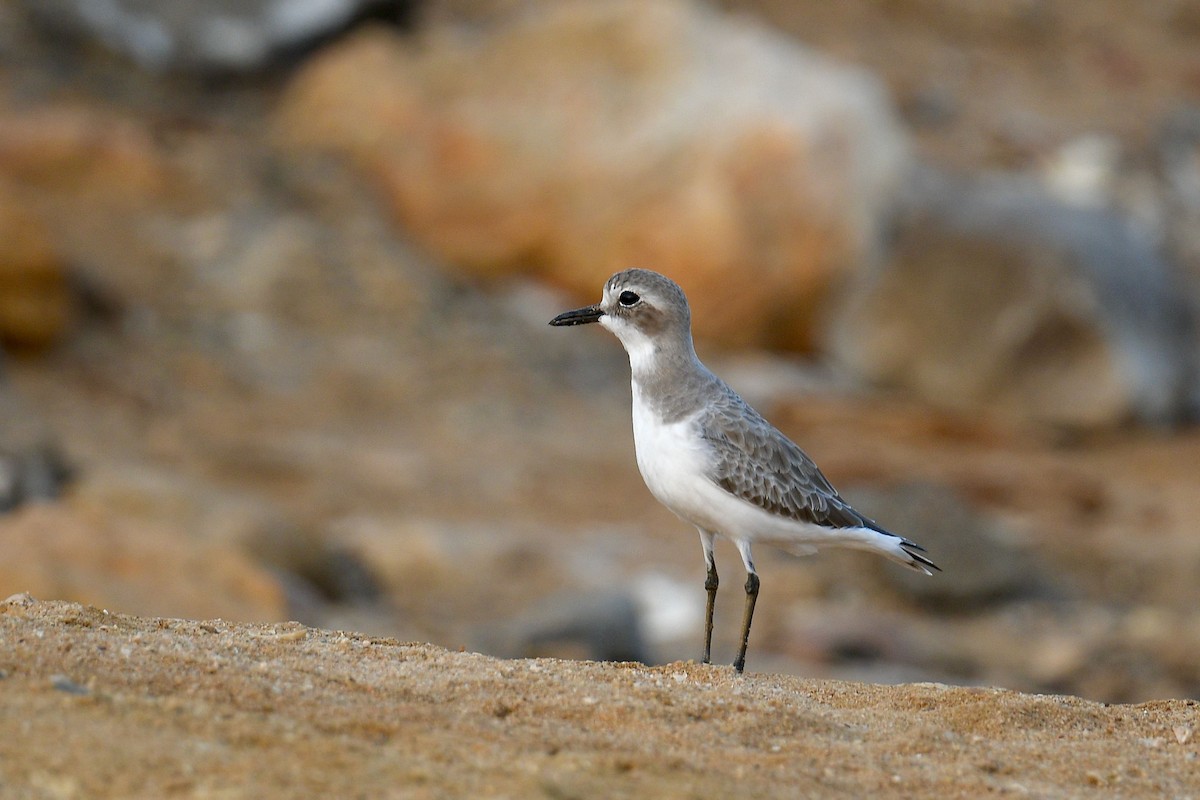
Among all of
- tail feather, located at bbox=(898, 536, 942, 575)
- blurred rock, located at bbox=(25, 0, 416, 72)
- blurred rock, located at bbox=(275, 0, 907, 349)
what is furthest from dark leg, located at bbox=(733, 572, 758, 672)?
blurred rock, located at bbox=(25, 0, 416, 72)

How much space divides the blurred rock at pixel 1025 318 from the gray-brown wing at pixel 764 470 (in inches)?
569

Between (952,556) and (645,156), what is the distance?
25.8 feet

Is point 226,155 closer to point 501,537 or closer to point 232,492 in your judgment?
point 232,492

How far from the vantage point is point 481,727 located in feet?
15.7

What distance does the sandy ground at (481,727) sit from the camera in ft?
13.7

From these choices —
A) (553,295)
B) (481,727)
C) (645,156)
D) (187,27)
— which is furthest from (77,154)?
(481,727)

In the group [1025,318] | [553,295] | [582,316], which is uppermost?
[1025,318]

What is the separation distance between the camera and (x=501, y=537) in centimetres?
1497

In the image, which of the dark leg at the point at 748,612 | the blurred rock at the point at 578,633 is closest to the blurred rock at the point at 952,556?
the blurred rock at the point at 578,633

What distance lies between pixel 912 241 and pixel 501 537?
29.2 feet

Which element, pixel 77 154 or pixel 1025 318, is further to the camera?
pixel 1025 318

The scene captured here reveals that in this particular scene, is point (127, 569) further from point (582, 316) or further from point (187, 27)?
point (187, 27)

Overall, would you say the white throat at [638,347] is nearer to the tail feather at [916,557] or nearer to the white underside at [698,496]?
the white underside at [698,496]

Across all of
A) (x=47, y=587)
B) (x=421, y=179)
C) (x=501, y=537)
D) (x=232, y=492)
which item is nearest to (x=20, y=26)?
(x=421, y=179)
